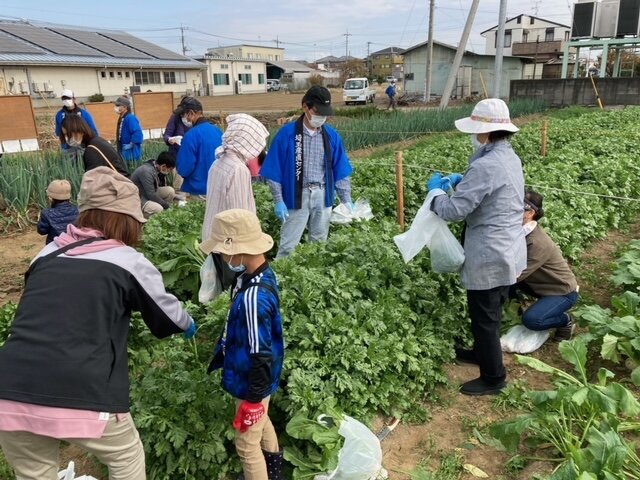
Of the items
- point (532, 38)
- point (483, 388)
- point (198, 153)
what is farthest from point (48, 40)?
point (532, 38)

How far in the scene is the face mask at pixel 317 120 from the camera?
4.25m

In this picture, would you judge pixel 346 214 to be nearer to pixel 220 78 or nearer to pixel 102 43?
pixel 102 43

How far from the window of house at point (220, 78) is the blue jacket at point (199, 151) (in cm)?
5132

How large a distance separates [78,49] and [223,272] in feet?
105

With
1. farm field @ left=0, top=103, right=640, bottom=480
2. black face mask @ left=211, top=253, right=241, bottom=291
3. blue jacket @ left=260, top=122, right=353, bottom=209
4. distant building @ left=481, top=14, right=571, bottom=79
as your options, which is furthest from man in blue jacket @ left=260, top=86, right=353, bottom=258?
distant building @ left=481, top=14, right=571, bottom=79

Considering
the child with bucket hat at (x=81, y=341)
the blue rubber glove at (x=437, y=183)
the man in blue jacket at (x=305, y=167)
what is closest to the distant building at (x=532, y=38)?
the man in blue jacket at (x=305, y=167)

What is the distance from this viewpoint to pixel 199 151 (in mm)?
4828

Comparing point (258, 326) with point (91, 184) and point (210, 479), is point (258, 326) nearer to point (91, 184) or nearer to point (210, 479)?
point (91, 184)

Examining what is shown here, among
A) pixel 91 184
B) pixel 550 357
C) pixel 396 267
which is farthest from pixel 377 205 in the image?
pixel 91 184

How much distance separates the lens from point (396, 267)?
3818mm

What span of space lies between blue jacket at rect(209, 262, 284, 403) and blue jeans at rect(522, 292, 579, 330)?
2.27 meters

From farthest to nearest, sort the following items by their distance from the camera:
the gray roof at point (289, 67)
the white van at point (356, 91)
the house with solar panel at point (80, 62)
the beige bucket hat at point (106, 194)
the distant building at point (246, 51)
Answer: the distant building at point (246, 51) → the gray roof at point (289, 67) → the white van at point (356, 91) → the house with solar panel at point (80, 62) → the beige bucket hat at point (106, 194)

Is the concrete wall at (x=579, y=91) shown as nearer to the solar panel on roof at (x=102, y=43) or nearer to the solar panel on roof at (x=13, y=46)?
the solar panel on roof at (x=102, y=43)

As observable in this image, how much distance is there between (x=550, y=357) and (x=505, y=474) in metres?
1.40
